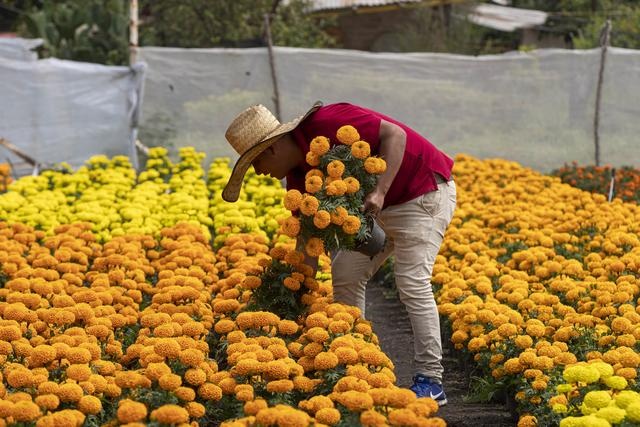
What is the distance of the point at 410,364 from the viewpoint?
20.2ft

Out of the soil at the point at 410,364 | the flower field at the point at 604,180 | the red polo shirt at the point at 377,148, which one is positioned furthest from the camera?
the flower field at the point at 604,180

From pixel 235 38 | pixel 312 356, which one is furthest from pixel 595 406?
pixel 235 38

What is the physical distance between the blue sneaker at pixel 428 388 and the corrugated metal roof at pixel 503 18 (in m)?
18.7

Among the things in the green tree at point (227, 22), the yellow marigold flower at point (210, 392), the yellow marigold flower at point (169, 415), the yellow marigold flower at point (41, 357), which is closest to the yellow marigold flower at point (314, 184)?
the yellow marigold flower at point (210, 392)

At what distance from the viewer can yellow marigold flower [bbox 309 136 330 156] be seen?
466 cm

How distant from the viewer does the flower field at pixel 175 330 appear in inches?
142

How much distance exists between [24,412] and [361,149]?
2.01m

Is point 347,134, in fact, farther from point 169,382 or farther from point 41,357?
point 41,357

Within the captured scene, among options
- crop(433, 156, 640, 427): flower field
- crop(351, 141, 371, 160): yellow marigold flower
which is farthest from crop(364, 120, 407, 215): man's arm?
crop(433, 156, 640, 427): flower field

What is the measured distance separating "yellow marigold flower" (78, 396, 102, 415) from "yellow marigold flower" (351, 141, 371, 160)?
5.67 ft

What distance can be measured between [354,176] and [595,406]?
1656 mm

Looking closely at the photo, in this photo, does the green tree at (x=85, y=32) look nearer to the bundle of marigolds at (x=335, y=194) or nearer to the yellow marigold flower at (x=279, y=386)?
the bundle of marigolds at (x=335, y=194)

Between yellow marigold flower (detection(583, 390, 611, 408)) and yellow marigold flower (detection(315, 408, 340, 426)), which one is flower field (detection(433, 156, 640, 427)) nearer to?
yellow marigold flower (detection(583, 390, 611, 408))

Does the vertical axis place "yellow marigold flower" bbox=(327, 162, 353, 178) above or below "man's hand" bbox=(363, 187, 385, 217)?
above
